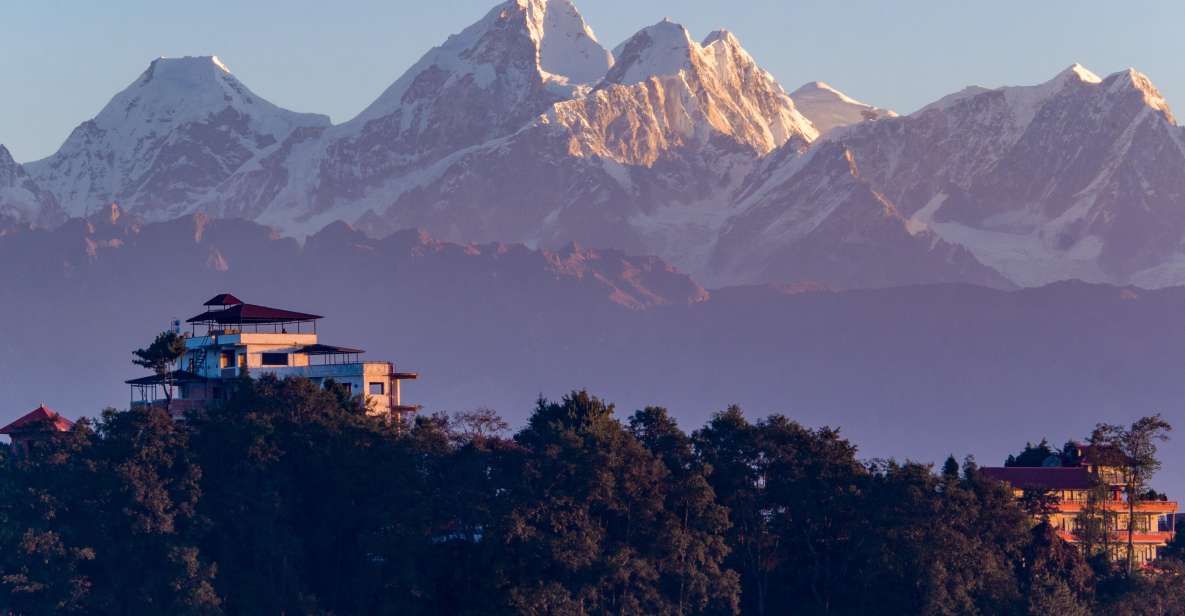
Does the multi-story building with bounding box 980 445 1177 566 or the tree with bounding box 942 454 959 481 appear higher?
the tree with bounding box 942 454 959 481

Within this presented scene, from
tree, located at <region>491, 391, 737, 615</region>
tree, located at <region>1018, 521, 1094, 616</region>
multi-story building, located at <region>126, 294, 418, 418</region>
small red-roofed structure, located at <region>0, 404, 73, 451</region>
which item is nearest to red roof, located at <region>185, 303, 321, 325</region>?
multi-story building, located at <region>126, 294, 418, 418</region>

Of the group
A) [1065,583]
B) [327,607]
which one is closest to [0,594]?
[327,607]

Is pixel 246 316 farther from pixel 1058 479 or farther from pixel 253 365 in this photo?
pixel 1058 479

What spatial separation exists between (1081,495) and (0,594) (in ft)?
258

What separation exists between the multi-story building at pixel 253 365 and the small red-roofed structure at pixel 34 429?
6350mm

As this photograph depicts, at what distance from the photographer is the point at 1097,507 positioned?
189875 mm

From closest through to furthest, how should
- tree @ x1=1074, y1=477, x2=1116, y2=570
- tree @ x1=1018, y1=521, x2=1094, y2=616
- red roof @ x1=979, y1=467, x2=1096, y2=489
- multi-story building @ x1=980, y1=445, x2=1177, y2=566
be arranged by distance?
tree @ x1=1018, y1=521, x2=1094, y2=616 < tree @ x1=1074, y1=477, x2=1116, y2=570 < multi-story building @ x1=980, y1=445, x2=1177, y2=566 < red roof @ x1=979, y1=467, x2=1096, y2=489

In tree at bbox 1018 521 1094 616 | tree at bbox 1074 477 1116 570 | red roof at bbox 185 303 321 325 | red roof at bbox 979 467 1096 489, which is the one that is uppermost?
red roof at bbox 185 303 321 325

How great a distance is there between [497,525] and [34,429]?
45026 millimetres

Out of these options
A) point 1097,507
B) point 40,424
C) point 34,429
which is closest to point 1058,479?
point 1097,507

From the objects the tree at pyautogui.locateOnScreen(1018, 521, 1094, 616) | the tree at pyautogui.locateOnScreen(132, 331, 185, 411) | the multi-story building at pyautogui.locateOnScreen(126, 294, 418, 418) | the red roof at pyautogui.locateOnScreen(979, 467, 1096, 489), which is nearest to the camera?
the tree at pyautogui.locateOnScreen(1018, 521, 1094, 616)

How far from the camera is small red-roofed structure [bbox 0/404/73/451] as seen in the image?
18488 centimetres

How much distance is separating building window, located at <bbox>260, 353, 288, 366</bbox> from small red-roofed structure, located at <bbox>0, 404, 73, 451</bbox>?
1453 cm

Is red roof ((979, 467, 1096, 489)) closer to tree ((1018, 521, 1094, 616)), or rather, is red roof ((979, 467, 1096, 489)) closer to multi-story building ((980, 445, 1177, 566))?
multi-story building ((980, 445, 1177, 566))
